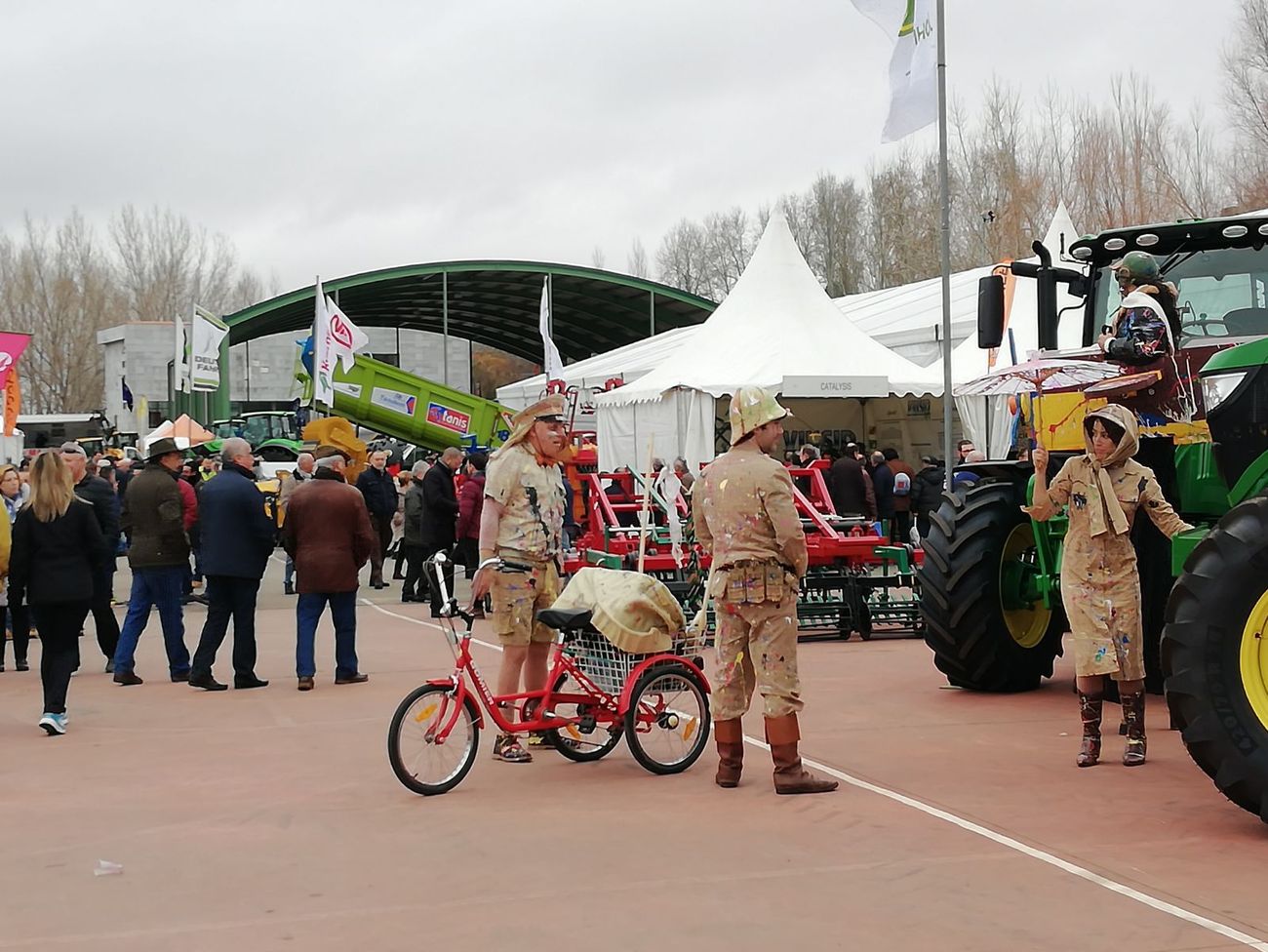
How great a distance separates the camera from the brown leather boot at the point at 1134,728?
314 inches

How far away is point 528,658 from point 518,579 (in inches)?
18.6

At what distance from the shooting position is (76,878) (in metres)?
6.22

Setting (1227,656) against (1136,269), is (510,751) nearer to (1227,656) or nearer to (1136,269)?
(1227,656)

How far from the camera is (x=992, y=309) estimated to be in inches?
387

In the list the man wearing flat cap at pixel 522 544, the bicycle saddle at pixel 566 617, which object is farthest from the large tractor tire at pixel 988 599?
the bicycle saddle at pixel 566 617

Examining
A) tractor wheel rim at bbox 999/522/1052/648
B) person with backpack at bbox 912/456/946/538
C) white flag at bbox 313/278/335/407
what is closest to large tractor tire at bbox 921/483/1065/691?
tractor wheel rim at bbox 999/522/1052/648

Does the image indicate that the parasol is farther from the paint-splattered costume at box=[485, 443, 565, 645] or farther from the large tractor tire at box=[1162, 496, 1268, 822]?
the paint-splattered costume at box=[485, 443, 565, 645]

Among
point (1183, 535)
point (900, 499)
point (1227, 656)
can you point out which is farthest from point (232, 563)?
point (900, 499)

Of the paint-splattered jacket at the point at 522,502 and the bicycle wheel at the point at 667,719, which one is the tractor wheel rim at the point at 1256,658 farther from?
the paint-splattered jacket at the point at 522,502

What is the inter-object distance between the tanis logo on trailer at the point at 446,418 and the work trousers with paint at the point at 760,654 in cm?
2458

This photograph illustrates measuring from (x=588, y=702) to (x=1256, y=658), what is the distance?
11.2 feet

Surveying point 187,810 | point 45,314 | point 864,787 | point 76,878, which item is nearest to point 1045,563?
point 864,787

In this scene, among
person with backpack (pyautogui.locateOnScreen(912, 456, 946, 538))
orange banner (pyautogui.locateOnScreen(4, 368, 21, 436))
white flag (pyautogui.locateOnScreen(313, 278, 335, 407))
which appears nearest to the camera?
person with backpack (pyautogui.locateOnScreen(912, 456, 946, 538))

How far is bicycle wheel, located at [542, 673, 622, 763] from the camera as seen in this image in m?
8.38
